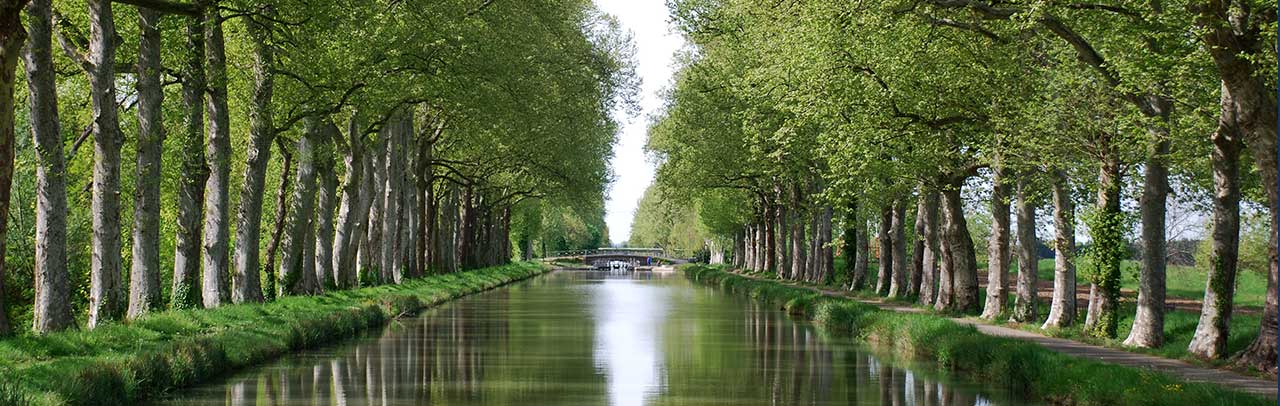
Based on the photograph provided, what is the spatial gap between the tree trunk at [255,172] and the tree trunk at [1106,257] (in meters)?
17.9

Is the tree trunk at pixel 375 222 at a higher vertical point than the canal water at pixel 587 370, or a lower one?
higher

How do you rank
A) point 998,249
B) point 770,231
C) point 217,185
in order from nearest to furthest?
point 217,185 → point 998,249 → point 770,231

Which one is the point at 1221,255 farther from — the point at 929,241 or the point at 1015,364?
the point at 929,241

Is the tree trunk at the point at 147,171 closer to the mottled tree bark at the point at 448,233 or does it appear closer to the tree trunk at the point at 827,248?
the tree trunk at the point at 827,248

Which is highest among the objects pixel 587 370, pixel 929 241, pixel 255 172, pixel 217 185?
pixel 255 172

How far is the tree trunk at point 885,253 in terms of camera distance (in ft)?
162

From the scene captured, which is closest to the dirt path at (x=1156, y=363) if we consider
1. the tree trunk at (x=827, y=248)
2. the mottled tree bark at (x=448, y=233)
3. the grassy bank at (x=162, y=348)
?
the grassy bank at (x=162, y=348)

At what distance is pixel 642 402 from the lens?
21.7 metres

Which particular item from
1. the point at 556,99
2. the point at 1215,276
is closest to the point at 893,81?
the point at 1215,276

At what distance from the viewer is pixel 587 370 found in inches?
1067

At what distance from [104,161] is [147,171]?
2.16 m

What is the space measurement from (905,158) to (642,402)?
14438 mm

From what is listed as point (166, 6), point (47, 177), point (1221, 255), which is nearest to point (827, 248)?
point (1221, 255)

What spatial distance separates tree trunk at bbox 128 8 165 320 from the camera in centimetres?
2553
